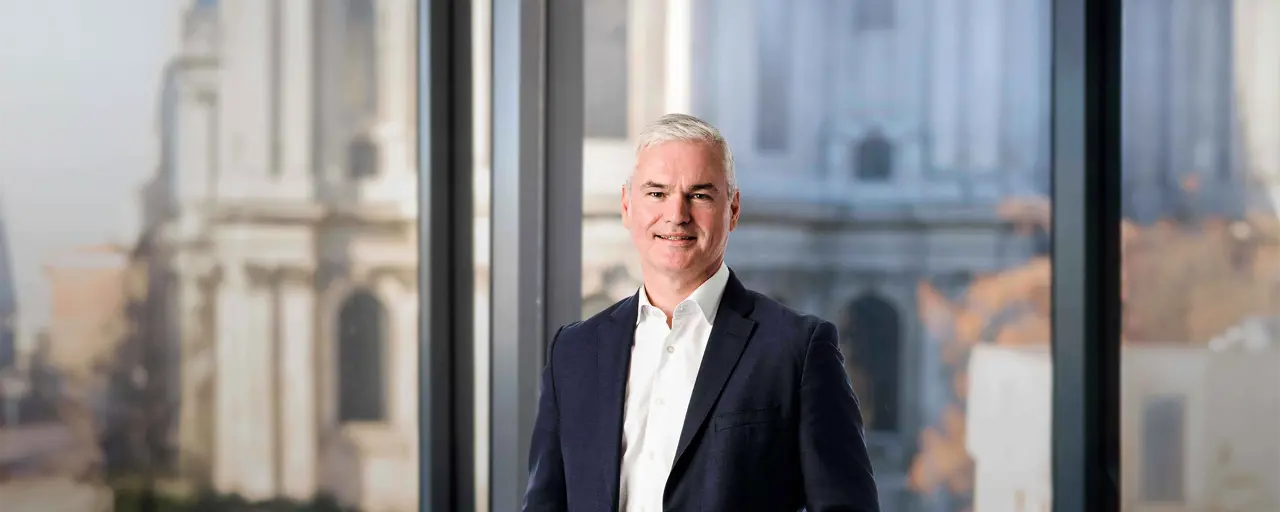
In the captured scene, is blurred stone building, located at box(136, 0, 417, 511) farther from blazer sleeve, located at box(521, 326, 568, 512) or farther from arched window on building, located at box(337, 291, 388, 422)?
blazer sleeve, located at box(521, 326, 568, 512)

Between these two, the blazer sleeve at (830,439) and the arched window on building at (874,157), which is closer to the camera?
the blazer sleeve at (830,439)

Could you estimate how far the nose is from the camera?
106 centimetres

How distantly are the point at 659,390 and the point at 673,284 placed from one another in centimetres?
12

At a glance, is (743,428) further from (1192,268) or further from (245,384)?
(245,384)

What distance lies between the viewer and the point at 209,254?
1959 mm

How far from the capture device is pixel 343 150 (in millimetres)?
2061

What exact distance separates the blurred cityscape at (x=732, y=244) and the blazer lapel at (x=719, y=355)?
2.59 feet

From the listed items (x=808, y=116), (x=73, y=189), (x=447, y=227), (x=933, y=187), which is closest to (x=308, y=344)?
(x=447, y=227)

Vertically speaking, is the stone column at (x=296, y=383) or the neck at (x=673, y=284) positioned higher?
the neck at (x=673, y=284)

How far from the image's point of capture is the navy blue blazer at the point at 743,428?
3.37ft

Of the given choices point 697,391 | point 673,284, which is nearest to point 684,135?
point 673,284

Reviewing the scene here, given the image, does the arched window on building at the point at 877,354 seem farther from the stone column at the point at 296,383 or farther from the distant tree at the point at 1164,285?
the stone column at the point at 296,383

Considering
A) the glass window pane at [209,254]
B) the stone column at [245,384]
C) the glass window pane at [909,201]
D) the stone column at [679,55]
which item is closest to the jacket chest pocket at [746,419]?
the glass window pane at [909,201]

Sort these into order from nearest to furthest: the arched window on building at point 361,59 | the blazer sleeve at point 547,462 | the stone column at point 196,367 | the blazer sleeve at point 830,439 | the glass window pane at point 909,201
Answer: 1. the blazer sleeve at point 830,439
2. the blazer sleeve at point 547,462
3. the glass window pane at point 909,201
4. the stone column at point 196,367
5. the arched window on building at point 361,59
